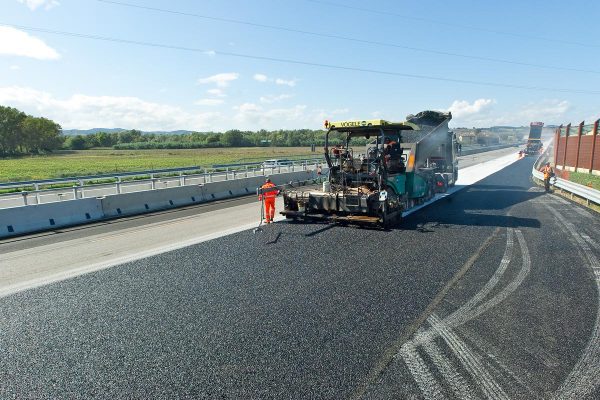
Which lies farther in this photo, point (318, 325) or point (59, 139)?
point (59, 139)

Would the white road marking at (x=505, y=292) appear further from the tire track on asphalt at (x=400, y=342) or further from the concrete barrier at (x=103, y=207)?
the concrete barrier at (x=103, y=207)

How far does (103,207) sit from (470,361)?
1248 cm

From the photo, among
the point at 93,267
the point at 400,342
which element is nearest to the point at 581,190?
the point at 400,342

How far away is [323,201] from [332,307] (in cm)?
556

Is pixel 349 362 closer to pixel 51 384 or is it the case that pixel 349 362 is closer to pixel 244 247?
pixel 51 384

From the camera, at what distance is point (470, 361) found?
384 centimetres

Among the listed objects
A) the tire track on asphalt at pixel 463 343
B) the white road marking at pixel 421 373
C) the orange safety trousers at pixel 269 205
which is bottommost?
the tire track on asphalt at pixel 463 343

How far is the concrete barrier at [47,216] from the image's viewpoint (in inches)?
413

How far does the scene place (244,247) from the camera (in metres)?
8.17

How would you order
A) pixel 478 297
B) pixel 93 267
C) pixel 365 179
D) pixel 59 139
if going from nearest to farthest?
pixel 478 297 → pixel 93 267 → pixel 365 179 → pixel 59 139

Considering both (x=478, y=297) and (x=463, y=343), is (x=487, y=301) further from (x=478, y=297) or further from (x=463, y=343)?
(x=463, y=343)

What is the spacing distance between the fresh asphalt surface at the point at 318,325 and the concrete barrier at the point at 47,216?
19.2ft

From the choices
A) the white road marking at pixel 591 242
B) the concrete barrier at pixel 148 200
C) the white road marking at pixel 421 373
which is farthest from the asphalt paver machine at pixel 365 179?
the concrete barrier at pixel 148 200

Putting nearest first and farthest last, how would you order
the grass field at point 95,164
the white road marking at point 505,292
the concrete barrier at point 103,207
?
1. the white road marking at point 505,292
2. the concrete barrier at point 103,207
3. the grass field at point 95,164
